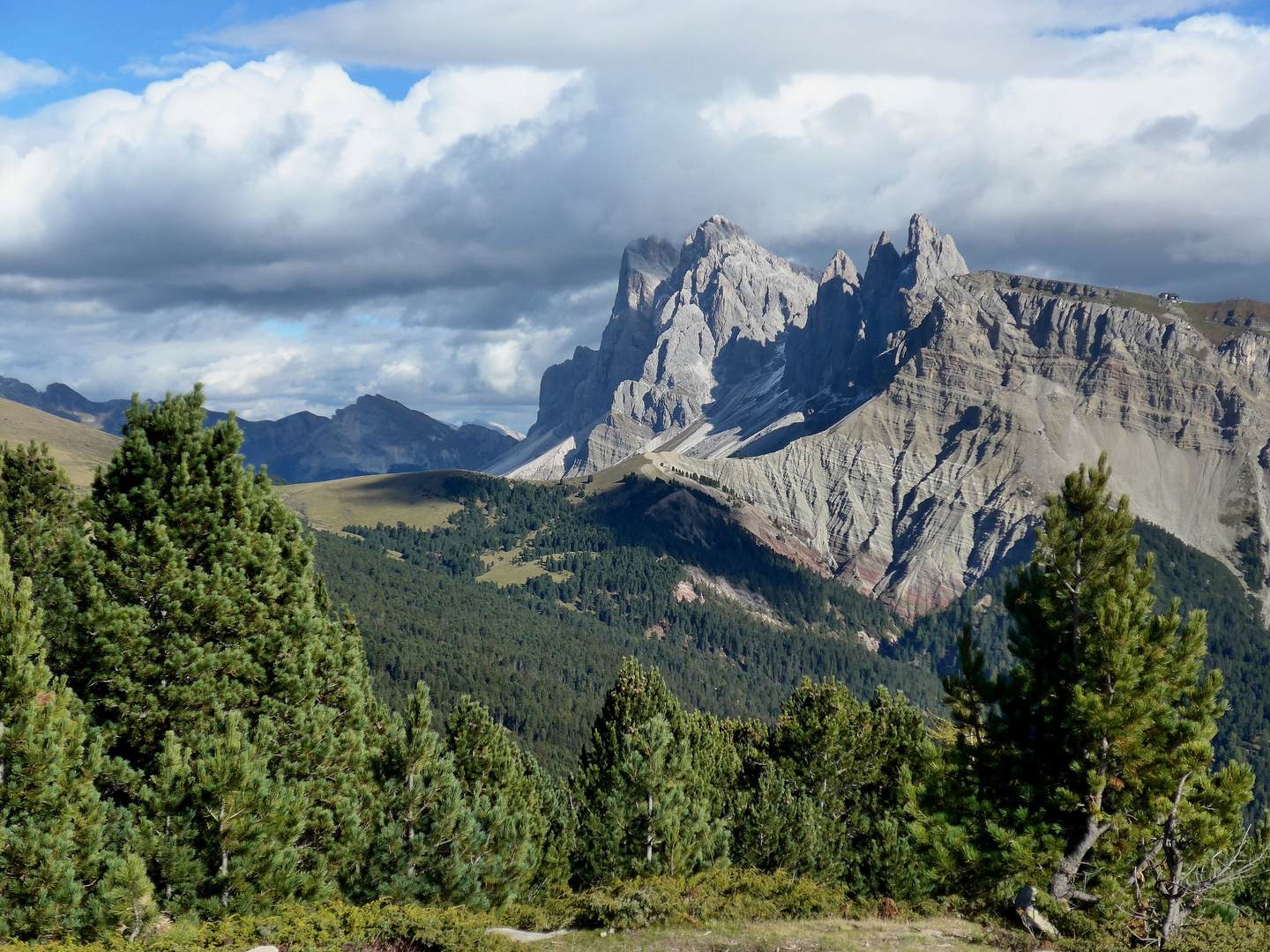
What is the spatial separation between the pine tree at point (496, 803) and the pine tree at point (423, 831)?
635 millimetres

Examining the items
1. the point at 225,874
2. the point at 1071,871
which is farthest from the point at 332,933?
the point at 1071,871

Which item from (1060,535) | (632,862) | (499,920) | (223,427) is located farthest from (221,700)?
(1060,535)

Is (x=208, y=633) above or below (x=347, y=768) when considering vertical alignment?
above

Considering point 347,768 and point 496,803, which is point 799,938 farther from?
point 347,768

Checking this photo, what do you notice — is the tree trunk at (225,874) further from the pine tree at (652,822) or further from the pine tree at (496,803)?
the pine tree at (652,822)

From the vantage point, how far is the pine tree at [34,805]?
20891mm

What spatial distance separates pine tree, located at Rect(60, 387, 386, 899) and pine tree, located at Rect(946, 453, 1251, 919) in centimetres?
1977

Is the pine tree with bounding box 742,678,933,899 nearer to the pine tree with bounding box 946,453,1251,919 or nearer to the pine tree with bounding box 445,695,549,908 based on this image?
the pine tree with bounding box 445,695,549,908

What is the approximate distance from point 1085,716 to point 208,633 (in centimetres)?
2589

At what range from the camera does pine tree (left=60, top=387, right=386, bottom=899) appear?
87.1 ft

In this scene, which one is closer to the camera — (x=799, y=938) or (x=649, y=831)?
(x=799, y=938)

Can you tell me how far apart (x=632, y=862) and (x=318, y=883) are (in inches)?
616

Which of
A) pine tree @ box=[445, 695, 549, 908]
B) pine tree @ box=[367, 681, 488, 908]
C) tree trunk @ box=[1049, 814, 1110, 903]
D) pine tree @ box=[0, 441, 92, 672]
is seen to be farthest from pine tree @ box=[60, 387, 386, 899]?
tree trunk @ box=[1049, 814, 1110, 903]

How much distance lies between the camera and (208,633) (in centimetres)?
2817
